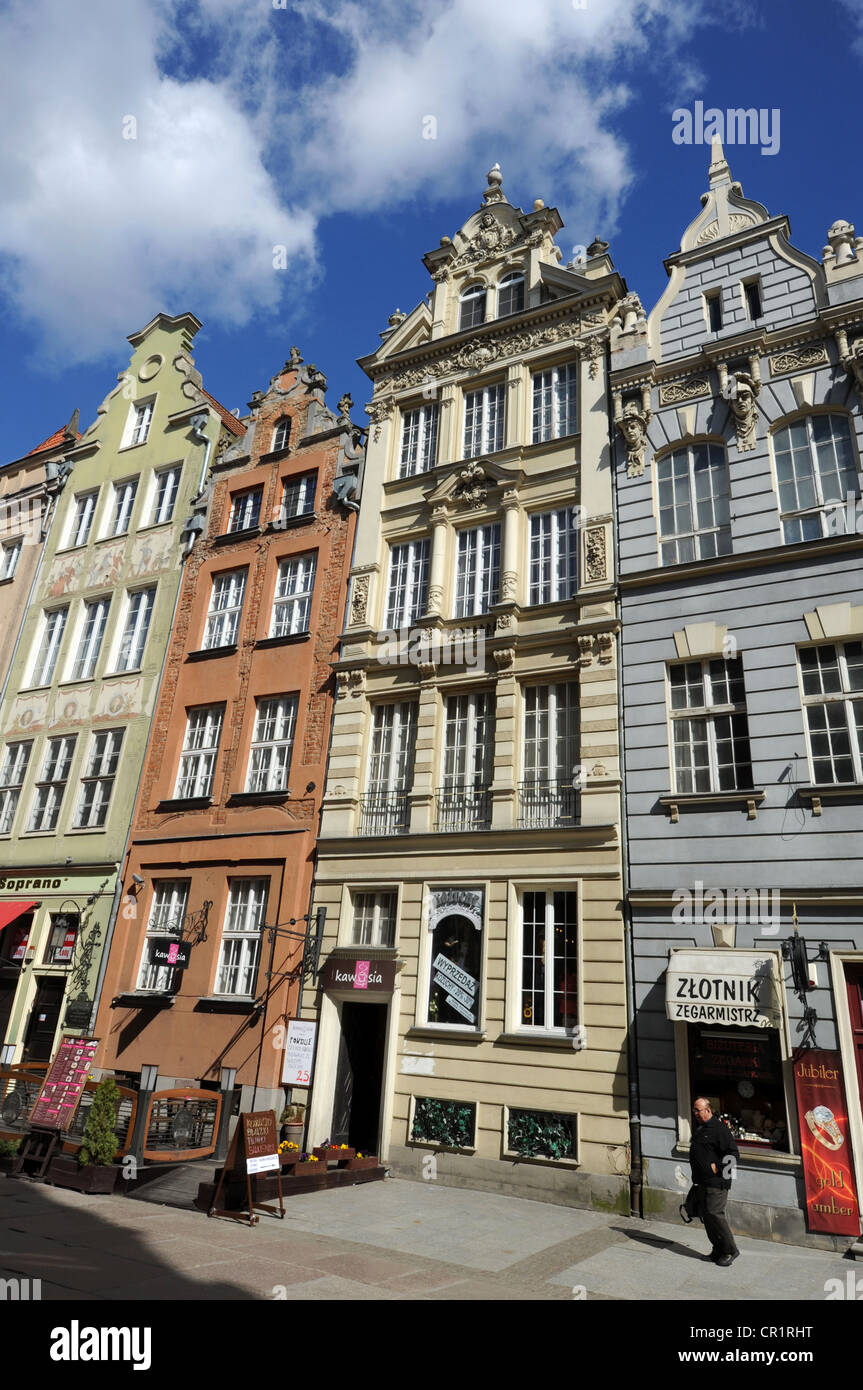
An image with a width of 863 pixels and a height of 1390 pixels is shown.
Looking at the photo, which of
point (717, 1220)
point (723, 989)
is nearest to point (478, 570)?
point (723, 989)

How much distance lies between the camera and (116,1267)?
8734 mm

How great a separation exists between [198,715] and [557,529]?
431 inches

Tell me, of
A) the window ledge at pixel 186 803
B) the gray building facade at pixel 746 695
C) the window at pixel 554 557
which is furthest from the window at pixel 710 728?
the window ledge at pixel 186 803

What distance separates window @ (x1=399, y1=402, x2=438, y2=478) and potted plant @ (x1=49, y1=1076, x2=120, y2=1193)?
15.6 m

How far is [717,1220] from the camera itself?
1046 cm

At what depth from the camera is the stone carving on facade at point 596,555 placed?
17766mm

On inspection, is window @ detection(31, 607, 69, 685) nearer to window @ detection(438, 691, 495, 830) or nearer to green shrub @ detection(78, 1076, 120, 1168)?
window @ detection(438, 691, 495, 830)

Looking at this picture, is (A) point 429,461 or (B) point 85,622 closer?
(A) point 429,461

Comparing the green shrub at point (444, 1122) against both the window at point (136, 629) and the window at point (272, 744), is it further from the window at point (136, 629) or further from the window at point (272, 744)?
the window at point (136, 629)

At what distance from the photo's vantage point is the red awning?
75.9ft

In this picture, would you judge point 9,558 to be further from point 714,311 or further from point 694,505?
point 714,311

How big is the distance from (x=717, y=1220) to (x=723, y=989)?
3428mm
